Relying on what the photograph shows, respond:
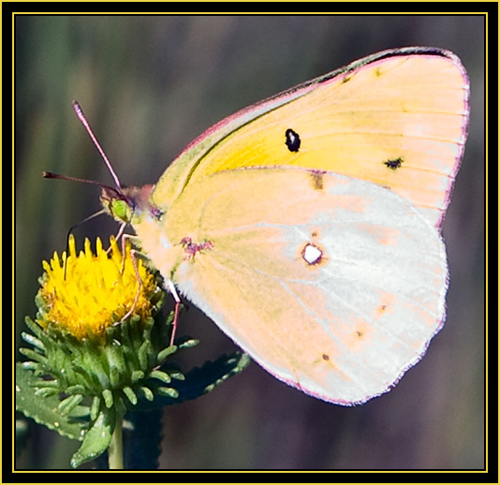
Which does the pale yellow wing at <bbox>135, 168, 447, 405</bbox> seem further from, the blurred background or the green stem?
the blurred background

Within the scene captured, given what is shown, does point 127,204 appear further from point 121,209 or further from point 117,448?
point 117,448

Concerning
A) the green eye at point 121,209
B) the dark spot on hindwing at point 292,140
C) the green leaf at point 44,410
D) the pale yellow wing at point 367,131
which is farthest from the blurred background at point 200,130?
the dark spot on hindwing at point 292,140

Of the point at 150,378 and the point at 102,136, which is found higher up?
the point at 102,136

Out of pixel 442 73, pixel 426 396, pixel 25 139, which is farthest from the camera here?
pixel 426 396

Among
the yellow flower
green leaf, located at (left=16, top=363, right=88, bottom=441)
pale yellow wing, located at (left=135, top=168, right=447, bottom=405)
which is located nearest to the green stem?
green leaf, located at (left=16, top=363, right=88, bottom=441)

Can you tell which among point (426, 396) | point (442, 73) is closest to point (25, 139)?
point (442, 73)

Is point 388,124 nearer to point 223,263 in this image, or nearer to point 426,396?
point 223,263
